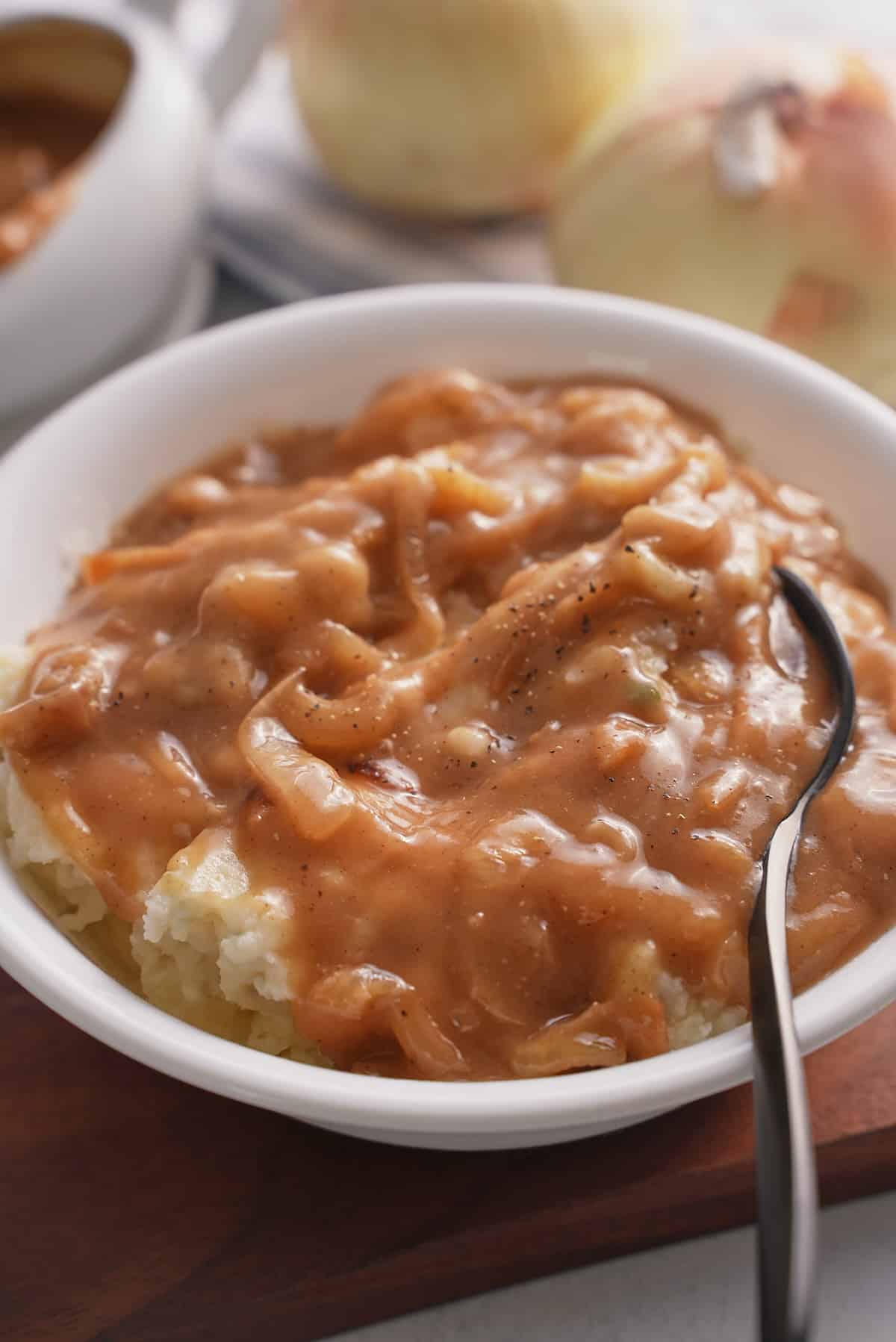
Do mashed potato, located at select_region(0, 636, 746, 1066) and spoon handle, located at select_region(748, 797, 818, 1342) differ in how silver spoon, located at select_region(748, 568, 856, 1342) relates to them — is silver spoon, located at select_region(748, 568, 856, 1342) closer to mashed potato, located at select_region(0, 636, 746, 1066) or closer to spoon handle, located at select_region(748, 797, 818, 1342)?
spoon handle, located at select_region(748, 797, 818, 1342)

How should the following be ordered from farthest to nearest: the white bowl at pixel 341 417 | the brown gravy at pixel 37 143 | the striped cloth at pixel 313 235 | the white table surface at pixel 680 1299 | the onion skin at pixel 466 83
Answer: the striped cloth at pixel 313 235, the brown gravy at pixel 37 143, the onion skin at pixel 466 83, the white table surface at pixel 680 1299, the white bowl at pixel 341 417

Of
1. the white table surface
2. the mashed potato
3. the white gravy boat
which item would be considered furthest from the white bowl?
the white gravy boat

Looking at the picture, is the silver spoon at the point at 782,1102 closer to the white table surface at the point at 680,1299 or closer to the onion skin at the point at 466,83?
the white table surface at the point at 680,1299

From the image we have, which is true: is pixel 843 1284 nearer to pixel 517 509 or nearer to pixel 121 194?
pixel 517 509

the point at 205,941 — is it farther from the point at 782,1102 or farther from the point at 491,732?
the point at 782,1102

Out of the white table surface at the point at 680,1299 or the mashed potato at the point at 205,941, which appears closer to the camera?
the mashed potato at the point at 205,941

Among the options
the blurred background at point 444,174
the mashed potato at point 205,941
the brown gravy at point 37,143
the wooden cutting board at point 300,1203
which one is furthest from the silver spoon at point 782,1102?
the brown gravy at point 37,143

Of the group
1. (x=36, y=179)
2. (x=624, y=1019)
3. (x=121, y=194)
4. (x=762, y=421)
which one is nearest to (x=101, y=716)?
(x=624, y=1019)
